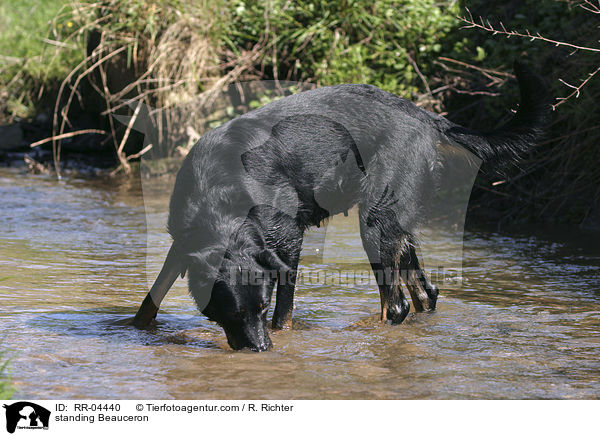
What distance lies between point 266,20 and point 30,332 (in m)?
5.10

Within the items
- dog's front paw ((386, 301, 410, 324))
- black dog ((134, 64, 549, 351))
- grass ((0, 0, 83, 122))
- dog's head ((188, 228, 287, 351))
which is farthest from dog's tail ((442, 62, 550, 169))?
grass ((0, 0, 83, 122))

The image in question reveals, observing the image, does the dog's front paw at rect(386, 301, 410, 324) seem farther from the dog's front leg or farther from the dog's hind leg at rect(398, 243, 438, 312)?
the dog's front leg

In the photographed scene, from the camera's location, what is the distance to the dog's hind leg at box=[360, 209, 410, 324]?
4.16 meters

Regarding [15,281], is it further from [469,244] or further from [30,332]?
[469,244]

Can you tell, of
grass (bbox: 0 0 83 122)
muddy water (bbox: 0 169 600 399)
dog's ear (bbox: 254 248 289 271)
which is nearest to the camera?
muddy water (bbox: 0 169 600 399)

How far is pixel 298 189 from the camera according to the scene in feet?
13.3

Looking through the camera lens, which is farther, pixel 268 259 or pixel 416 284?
pixel 416 284

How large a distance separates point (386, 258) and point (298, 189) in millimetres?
649

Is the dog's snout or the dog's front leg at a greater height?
the dog's front leg
